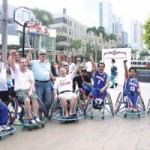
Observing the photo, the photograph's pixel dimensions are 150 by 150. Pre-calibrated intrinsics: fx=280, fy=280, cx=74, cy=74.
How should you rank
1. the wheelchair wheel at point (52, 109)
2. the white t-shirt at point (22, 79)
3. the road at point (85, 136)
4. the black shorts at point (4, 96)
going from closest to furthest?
the road at point (85, 136) → the black shorts at point (4, 96) → the white t-shirt at point (22, 79) → the wheelchair wheel at point (52, 109)

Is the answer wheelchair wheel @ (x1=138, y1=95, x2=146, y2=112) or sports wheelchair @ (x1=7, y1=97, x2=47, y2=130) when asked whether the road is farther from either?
wheelchair wheel @ (x1=138, y1=95, x2=146, y2=112)

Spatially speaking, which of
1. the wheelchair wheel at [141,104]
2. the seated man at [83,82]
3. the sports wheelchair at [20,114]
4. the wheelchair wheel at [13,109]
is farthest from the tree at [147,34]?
the wheelchair wheel at [13,109]

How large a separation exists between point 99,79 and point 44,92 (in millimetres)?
1263

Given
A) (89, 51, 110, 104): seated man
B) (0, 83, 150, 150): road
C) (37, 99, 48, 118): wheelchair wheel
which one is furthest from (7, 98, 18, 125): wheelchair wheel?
(89, 51, 110, 104): seated man

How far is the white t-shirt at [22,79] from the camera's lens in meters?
4.96

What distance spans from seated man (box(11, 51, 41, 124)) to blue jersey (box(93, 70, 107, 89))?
5.19 feet

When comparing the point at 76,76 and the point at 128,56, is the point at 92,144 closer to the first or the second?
the point at 76,76

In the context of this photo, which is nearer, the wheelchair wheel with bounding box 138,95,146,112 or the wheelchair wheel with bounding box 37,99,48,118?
the wheelchair wheel with bounding box 37,99,48,118

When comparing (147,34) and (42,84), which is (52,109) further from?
(147,34)

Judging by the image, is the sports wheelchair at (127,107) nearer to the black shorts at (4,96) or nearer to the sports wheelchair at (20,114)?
the sports wheelchair at (20,114)

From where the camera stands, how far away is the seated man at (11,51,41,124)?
15.7ft

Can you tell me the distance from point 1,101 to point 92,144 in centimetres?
160

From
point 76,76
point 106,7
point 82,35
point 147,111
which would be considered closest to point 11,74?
point 76,76

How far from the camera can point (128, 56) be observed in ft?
45.3
